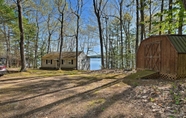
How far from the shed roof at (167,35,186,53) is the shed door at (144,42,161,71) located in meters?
1.09

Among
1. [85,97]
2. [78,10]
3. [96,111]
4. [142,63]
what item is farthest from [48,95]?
[78,10]

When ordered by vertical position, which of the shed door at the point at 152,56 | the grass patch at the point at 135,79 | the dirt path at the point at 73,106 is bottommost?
the dirt path at the point at 73,106

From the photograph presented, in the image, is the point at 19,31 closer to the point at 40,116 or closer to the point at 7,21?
the point at 7,21

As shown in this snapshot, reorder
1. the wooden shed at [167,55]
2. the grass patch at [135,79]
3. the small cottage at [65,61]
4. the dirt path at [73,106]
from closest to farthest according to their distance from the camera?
the dirt path at [73,106]
the grass patch at [135,79]
the wooden shed at [167,55]
the small cottage at [65,61]

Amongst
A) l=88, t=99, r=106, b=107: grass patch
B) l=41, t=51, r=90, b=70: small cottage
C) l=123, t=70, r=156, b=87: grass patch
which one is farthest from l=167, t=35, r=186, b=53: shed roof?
l=41, t=51, r=90, b=70: small cottage

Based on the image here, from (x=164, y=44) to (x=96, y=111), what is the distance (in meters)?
7.23

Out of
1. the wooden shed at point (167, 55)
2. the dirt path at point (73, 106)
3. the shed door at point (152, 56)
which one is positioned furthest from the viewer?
the shed door at point (152, 56)

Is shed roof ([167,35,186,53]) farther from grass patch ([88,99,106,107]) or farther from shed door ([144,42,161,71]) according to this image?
grass patch ([88,99,106,107])

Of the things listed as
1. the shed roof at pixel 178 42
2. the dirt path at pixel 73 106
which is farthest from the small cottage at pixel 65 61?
the dirt path at pixel 73 106

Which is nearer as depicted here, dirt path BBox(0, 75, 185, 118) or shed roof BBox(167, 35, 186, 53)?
dirt path BBox(0, 75, 185, 118)

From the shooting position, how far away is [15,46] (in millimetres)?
32938

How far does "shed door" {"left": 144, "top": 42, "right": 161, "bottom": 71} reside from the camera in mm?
9914

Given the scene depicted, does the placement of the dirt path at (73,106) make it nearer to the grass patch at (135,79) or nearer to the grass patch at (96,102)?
the grass patch at (96,102)

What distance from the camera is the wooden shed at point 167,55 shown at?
320 inches
